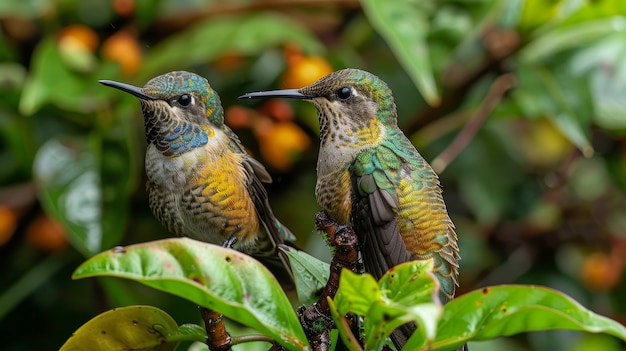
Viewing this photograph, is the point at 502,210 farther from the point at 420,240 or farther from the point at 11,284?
the point at 420,240

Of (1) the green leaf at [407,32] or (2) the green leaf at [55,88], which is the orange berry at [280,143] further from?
(2) the green leaf at [55,88]

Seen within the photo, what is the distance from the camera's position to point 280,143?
2938 millimetres

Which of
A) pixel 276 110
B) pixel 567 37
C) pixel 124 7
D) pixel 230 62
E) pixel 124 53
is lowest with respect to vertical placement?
pixel 567 37

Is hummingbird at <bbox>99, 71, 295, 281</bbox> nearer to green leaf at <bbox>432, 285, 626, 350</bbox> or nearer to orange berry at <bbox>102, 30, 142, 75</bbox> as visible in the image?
green leaf at <bbox>432, 285, 626, 350</bbox>

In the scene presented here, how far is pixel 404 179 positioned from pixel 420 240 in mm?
103

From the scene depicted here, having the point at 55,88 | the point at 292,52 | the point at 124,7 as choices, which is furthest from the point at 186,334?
the point at 124,7

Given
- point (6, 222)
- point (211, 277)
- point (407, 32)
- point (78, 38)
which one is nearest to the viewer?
point (211, 277)

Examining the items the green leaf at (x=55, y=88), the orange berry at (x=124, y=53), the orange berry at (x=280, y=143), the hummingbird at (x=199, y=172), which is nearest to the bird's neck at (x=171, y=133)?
the hummingbird at (x=199, y=172)

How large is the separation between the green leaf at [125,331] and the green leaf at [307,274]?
22cm

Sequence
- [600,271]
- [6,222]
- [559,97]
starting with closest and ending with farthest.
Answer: [559,97]
[6,222]
[600,271]

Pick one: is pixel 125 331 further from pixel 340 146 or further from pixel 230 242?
pixel 340 146

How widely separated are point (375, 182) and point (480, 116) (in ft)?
6.35

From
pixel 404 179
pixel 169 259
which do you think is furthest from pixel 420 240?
pixel 169 259

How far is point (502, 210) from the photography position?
371 cm
